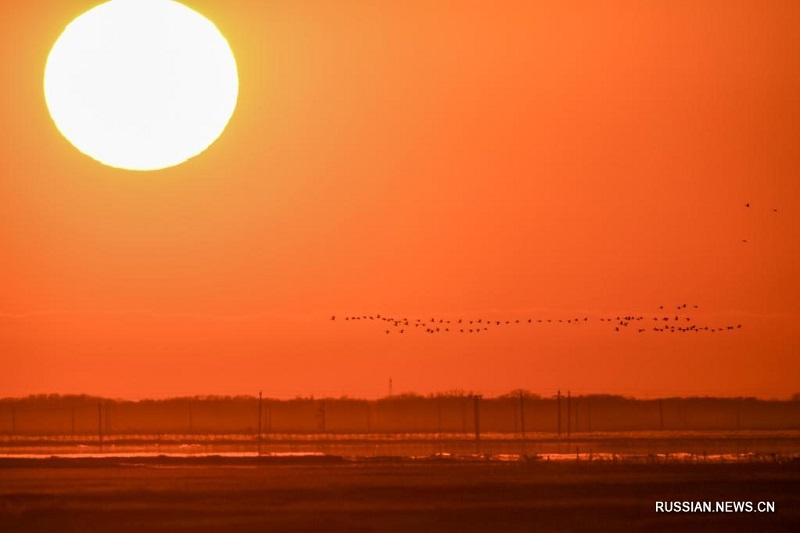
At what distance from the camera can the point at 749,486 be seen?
1729 inches

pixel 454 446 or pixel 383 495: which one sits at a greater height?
pixel 454 446

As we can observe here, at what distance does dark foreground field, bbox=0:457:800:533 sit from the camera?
36.9 meters

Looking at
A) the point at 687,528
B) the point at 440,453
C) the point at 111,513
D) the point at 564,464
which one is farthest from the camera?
the point at 440,453

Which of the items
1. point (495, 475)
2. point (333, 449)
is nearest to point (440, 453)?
point (333, 449)

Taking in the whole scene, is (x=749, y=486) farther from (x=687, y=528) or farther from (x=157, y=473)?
(x=157, y=473)

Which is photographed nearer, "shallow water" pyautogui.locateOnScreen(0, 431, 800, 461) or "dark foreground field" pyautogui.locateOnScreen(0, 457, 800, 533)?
"dark foreground field" pyautogui.locateOnScreen(0, 457, 800, 533)

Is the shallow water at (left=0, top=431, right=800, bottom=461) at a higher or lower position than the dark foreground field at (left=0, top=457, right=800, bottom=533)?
higher

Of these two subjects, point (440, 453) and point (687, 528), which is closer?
point (687, 528)

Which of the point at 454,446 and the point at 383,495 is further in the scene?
the point at 454,446

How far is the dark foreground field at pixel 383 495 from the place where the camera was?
3694 centimetres

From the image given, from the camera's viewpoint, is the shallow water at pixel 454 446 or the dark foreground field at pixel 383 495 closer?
the dark foreground field at pixel 383 495

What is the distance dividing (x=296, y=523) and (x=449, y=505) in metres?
5.46

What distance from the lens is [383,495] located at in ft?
140

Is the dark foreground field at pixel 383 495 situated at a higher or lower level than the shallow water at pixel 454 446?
lower
